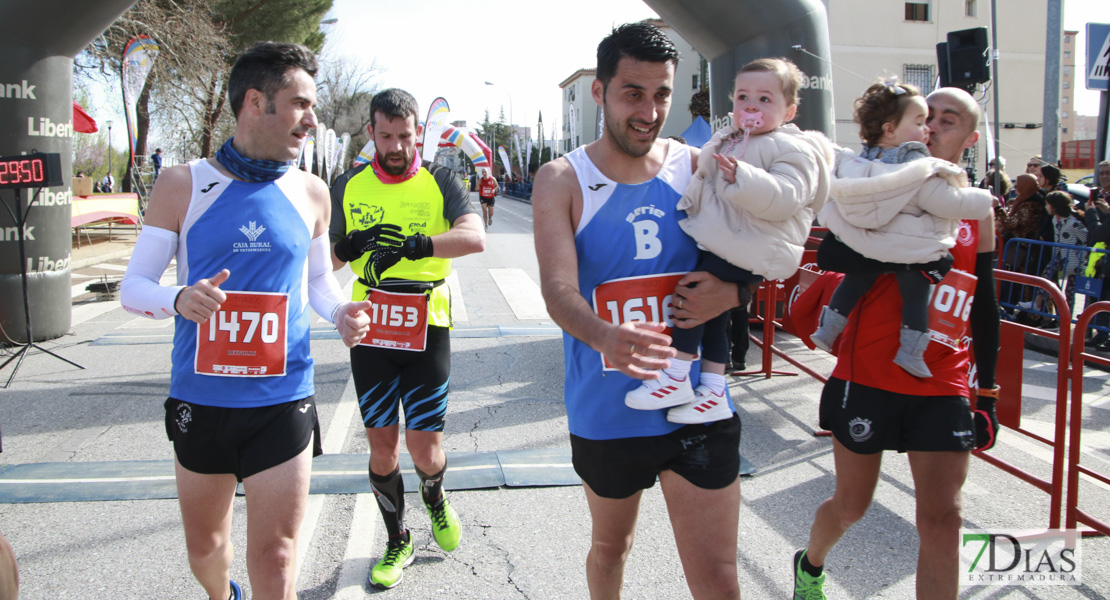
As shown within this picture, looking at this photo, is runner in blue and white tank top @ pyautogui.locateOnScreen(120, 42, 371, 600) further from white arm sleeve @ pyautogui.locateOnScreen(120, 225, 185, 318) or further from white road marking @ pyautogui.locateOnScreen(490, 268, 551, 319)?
white road marking @ pyautogui.locateOnScreen(490, 268, 551, 319)

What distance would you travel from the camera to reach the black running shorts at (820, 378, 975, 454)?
255cm

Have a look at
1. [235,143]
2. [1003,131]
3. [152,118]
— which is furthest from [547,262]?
[1003,131]

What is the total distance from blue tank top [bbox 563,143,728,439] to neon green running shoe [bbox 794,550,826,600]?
1.22 metres

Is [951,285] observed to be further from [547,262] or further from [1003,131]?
[1003,131]

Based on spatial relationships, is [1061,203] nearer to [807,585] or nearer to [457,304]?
[457,304]

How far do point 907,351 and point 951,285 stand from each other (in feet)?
1.10

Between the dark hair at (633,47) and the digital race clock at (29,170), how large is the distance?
6.68 meters

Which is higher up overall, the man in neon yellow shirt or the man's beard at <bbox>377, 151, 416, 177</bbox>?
the man's beard at <bbox>377, 151, 416, 177</bbox>

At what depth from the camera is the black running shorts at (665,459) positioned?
2.15 m

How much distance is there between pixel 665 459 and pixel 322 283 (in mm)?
1466

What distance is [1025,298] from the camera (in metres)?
9.08

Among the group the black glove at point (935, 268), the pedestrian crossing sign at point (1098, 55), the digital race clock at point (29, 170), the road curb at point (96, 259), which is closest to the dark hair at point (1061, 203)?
the pedestrian crossing sign at point (1098, 55)

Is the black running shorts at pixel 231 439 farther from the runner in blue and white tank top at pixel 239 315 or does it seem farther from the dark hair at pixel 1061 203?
the dark hair at pixel 1061 203

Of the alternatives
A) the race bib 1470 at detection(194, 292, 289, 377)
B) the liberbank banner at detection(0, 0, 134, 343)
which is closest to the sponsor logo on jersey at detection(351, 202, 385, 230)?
the race bib 1470 at detection(194, 292, 289, 377)
